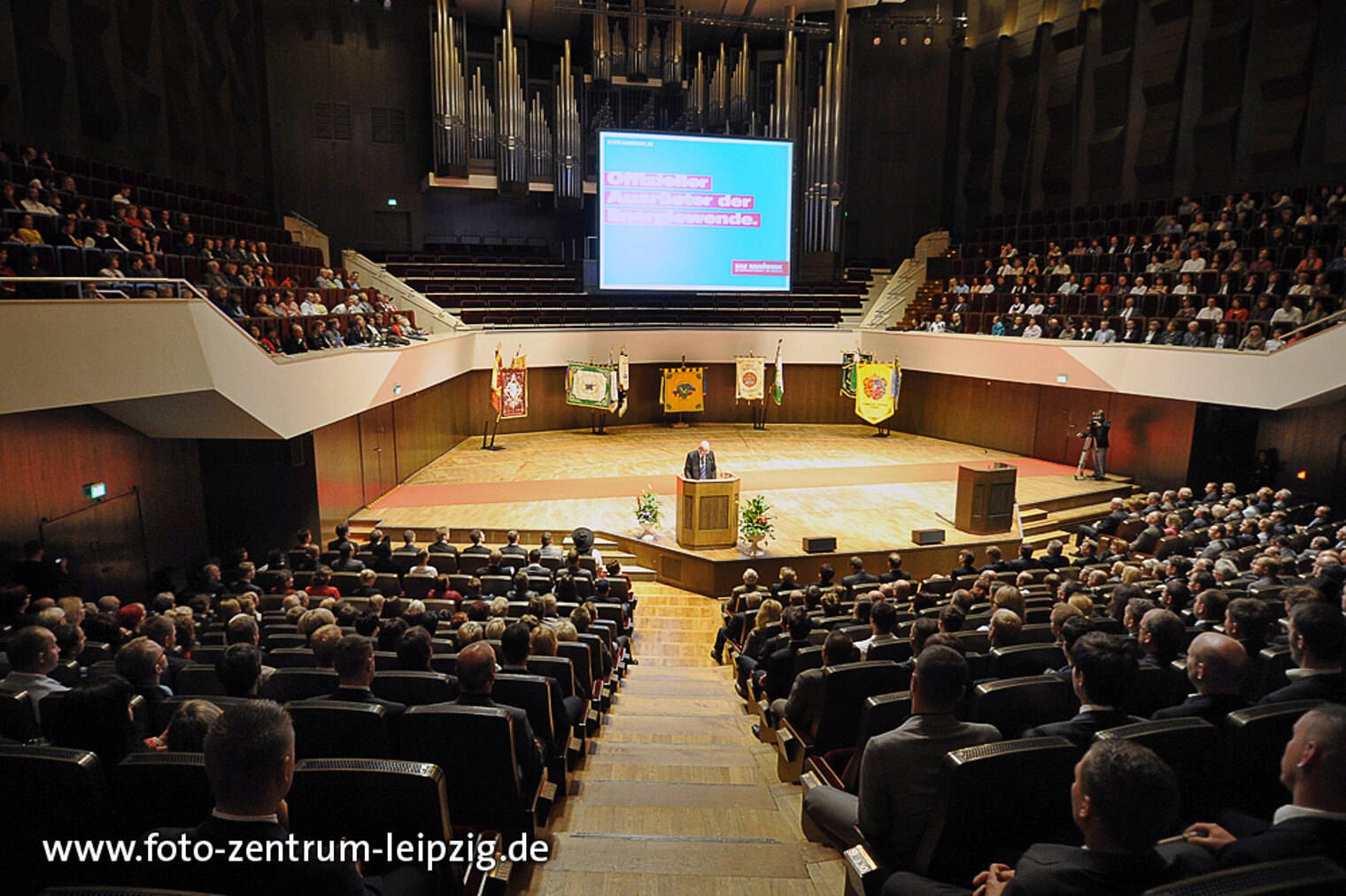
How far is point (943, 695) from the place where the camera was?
2443 millimetres

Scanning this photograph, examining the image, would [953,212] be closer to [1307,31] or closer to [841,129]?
[841,129]

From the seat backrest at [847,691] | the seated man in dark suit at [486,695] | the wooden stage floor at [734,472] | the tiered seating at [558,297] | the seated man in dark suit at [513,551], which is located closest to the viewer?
the seated man in dark suit at [486,695]

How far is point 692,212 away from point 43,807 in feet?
49.2

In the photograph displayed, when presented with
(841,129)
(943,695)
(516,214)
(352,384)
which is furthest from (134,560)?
(841,129)

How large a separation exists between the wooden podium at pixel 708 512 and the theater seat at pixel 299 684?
244 inches

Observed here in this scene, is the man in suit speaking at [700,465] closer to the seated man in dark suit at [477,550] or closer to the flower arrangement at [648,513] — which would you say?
the flower arrangement at [648,513]

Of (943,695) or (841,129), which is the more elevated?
(841,129)

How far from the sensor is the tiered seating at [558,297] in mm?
16141

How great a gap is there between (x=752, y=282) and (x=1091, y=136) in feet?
24.0

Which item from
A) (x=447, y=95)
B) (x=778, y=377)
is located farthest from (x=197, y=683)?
(x=447, y=95)

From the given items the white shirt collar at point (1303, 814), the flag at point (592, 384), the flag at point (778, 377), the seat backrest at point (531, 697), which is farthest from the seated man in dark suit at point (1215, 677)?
the flag at point (778, 377)

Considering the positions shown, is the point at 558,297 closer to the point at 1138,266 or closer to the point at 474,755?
the point at 1138,266

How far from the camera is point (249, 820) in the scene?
171cm

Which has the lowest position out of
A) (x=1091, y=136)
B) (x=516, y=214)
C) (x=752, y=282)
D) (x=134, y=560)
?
(x=134, y=560)
